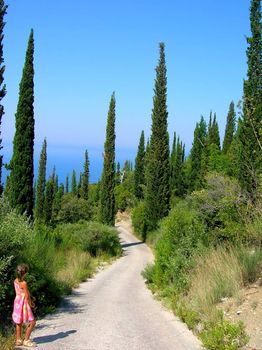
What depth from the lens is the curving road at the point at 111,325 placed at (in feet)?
26.8

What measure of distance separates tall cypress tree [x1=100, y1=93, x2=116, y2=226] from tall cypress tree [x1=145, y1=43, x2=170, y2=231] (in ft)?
11.7

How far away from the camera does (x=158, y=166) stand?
136ft

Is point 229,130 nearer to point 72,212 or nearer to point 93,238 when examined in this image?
point 72,212

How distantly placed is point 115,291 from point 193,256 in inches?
176

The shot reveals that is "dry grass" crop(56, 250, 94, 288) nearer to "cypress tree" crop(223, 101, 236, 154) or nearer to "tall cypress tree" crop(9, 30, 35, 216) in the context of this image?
"tall cypress tree" crop(9, 30, 35, 216)

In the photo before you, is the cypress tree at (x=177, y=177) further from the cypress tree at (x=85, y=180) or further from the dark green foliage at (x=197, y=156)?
the cypress tree at (x=85, y=180)

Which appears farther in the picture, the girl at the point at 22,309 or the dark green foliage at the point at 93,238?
the dark green foliage at the point at 93,238

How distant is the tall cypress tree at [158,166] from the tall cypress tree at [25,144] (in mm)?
17162

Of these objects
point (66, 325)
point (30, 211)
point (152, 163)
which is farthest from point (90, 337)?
point (152, 163)

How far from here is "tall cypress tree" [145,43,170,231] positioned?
135ft

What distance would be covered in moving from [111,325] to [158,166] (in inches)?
1258

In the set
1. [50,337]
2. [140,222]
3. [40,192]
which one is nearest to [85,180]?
[40,192]

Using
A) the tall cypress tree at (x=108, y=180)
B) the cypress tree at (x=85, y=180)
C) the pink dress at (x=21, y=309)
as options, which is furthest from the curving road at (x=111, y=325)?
the cypress tree at (x=85, y=180)

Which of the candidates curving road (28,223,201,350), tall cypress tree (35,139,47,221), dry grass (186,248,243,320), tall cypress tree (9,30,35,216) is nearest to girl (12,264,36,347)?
curving road (28,223,201,350)
